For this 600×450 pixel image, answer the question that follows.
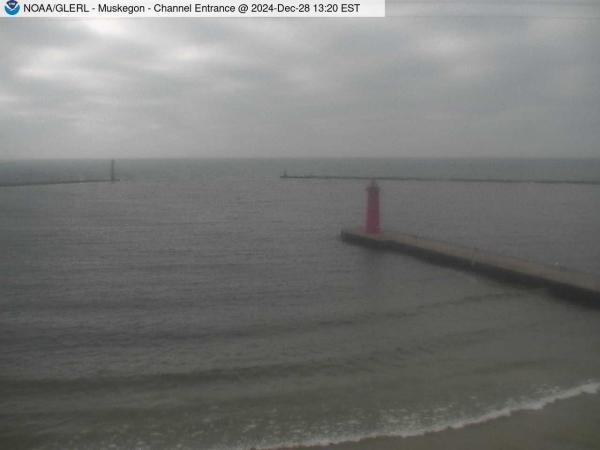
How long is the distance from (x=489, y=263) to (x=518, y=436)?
12579 millimetres

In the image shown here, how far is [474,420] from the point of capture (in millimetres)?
7906

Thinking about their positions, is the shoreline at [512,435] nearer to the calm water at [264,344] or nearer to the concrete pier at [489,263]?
the calm water at [264,344]

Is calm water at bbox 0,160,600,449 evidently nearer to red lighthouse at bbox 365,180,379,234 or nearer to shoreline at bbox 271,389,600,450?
shoreline at bbox 271,389,600,450

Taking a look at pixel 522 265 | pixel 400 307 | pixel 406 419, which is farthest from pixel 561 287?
pixel 406 419

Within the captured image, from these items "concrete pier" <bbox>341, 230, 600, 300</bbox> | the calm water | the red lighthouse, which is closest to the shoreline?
the calm water

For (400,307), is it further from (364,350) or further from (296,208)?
(296,208)

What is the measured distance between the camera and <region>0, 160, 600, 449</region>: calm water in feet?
27.0

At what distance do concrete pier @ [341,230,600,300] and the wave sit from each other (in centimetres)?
710

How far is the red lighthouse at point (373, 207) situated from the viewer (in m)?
26.4

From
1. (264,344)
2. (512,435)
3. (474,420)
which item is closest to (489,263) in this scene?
(264,344)

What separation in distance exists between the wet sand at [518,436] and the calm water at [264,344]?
0.30 meters

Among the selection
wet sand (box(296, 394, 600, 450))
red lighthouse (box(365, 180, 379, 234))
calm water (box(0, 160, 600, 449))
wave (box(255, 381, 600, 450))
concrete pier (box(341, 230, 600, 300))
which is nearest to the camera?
wet sand (box(296, 394, 600, 450))

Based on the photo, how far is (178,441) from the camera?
759 centimetres

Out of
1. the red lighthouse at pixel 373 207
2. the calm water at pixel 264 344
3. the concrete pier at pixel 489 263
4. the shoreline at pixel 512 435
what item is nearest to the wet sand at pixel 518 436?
the shoreline at pixel 512 435
